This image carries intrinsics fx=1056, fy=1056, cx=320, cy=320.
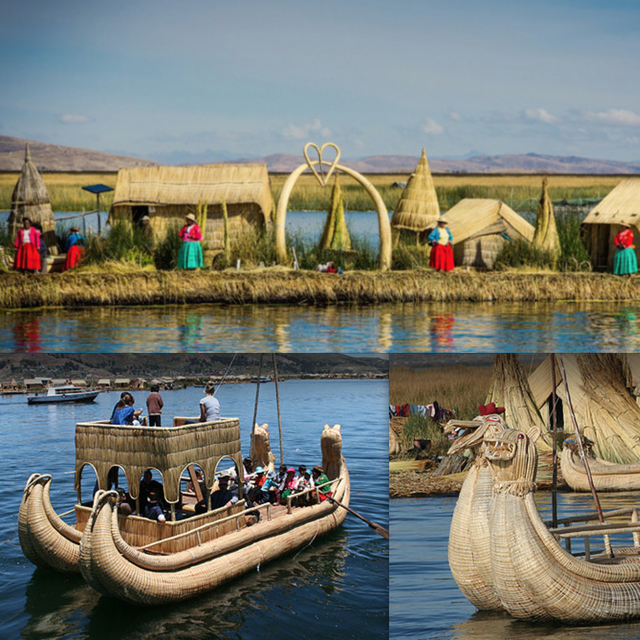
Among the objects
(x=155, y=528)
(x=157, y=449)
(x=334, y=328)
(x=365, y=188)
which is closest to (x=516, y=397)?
(x=157, y=449)

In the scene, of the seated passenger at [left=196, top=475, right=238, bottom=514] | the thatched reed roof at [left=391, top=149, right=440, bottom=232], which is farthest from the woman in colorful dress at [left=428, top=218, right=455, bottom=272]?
the seated passenger at [left=196, top=475, right=238, bottom=514]

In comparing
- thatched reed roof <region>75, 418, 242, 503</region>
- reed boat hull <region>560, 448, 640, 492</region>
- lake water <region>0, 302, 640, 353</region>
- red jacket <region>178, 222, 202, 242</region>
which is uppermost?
red jacket <region>178, 222, 202, 242</region>

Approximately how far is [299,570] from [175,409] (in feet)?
6.80

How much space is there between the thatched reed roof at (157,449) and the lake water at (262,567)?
801 millimetres

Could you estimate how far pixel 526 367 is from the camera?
33.4 feet

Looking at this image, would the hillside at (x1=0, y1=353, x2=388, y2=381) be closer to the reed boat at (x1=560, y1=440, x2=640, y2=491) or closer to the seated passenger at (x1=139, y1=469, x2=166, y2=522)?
the seated passenger at (x1=139, y1=469, x2=166, y2=522)

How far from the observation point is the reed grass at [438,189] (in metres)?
17.0

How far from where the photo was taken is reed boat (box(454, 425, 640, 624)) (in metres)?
8.43

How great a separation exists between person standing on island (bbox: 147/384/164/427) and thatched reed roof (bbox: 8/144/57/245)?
628 cm

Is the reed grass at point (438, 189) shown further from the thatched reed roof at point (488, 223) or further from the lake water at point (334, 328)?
the lake water at point (334, 328)

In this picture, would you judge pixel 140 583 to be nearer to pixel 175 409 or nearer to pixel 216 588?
pixel 216 588

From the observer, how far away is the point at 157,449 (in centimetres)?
937

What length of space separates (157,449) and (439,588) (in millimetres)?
2773

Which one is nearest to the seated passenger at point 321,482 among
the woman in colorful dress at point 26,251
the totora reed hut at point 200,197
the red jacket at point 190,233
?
the red jacket at point 190,233
